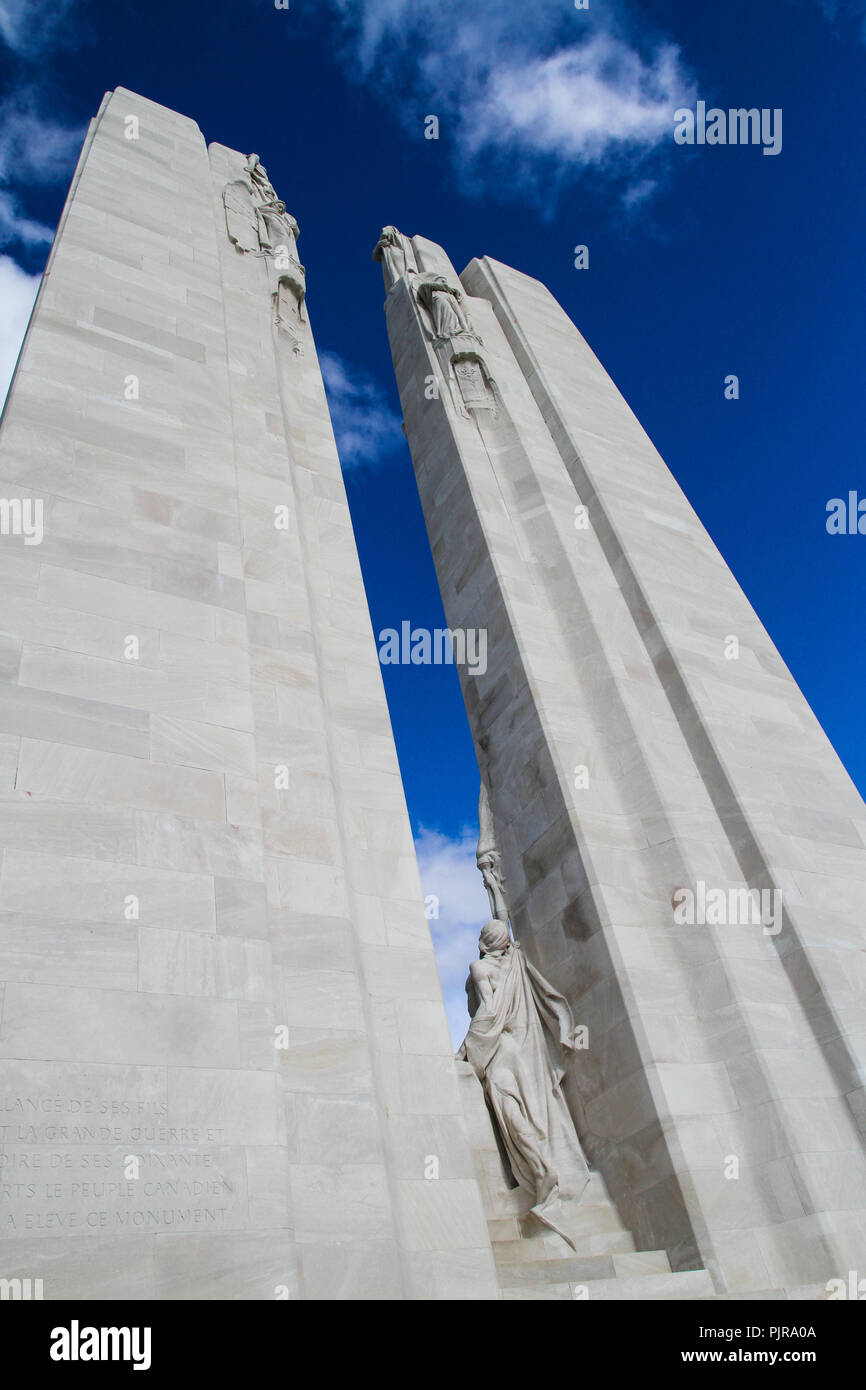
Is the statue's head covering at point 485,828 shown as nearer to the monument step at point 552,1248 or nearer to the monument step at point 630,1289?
the monument step at point 552,1248

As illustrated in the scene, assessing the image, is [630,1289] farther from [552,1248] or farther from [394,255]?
[394,255]

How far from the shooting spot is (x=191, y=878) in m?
4.93

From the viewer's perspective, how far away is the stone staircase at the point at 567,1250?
19.2ft

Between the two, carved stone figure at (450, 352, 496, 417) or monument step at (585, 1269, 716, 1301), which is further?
carved stone figure at (450, 352, 496, 417)

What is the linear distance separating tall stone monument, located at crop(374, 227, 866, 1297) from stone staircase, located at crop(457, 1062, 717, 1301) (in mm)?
86

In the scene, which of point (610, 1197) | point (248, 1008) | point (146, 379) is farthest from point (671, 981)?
point (146, 379)

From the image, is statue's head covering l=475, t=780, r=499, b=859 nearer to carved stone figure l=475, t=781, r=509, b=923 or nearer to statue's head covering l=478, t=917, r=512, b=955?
carved stone figure l=475, t=781, r=509, b=923

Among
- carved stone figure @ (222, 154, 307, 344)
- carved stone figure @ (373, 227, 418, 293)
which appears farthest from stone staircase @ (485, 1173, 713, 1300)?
carved stone figure @ (373, 227, 418, 293)

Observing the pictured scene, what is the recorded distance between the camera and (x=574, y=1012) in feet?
27.3

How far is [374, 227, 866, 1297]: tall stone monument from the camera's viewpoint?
23.2ft

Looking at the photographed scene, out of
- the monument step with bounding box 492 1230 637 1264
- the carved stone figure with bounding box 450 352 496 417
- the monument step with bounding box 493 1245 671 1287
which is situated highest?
the carved stone figure with bounding box 450 352 496 417

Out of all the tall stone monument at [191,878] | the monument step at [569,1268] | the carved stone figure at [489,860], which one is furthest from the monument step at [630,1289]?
the carved stone figure at [489,860]

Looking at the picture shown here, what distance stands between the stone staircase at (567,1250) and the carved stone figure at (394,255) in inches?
573

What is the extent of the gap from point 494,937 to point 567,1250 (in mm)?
2778
